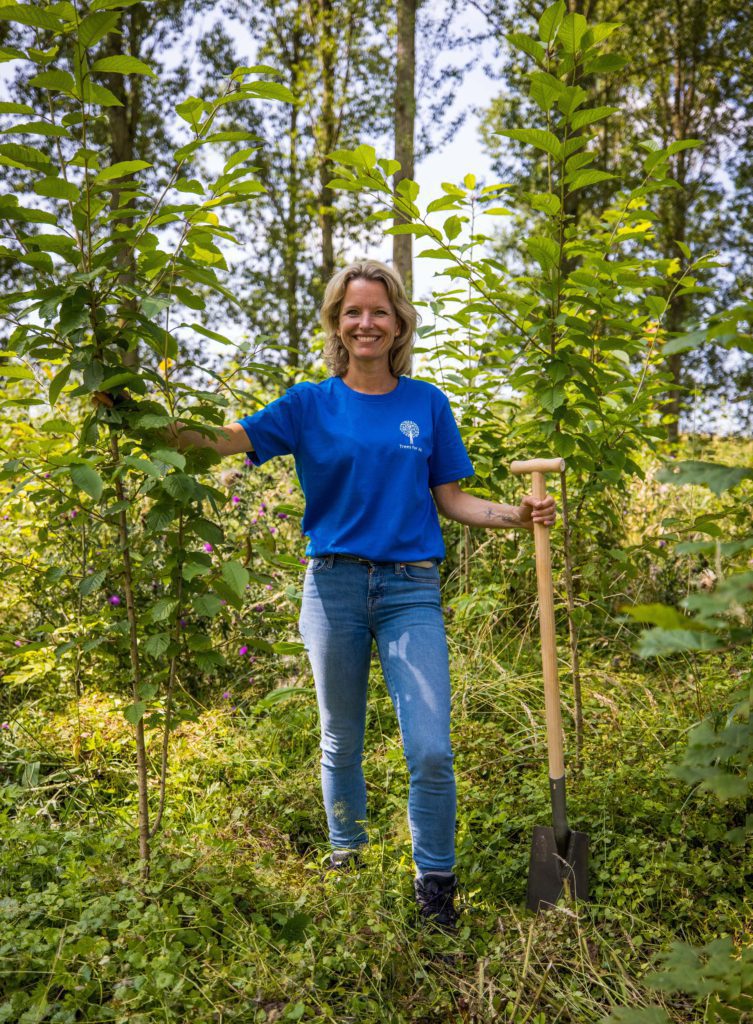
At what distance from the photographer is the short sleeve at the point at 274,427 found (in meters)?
2.52

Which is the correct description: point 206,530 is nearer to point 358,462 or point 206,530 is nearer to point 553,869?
point 358,462

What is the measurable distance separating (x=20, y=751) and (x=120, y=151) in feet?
26.2

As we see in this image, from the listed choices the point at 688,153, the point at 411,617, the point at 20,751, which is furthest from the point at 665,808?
the point at 688,153

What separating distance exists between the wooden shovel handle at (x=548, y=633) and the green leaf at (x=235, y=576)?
2.91 ft

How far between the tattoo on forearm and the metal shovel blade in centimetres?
91

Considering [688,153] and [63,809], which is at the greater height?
[688,153]

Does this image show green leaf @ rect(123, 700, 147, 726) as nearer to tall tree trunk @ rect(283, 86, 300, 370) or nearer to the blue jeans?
the blue jeans

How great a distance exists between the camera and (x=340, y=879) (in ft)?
7.89

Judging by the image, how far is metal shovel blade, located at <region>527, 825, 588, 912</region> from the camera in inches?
98.0

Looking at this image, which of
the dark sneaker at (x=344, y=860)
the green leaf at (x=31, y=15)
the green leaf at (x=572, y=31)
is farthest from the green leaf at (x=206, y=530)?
the green leaf at (x=572, y=31)

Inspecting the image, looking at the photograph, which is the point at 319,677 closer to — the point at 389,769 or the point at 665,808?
the point at 389,769

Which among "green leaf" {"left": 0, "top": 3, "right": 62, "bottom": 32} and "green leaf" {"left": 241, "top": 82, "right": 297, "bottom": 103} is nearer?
"green leaf" {"left": 0, "top": 3, "right": 62, "bottom": 32}

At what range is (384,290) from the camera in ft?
8.69

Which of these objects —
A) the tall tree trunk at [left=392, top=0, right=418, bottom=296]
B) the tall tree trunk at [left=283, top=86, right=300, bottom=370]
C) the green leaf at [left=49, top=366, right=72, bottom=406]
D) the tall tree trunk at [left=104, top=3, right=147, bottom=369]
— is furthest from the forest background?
the tall tree trunk at [left=283, top=86, right=300, bottom=370]
